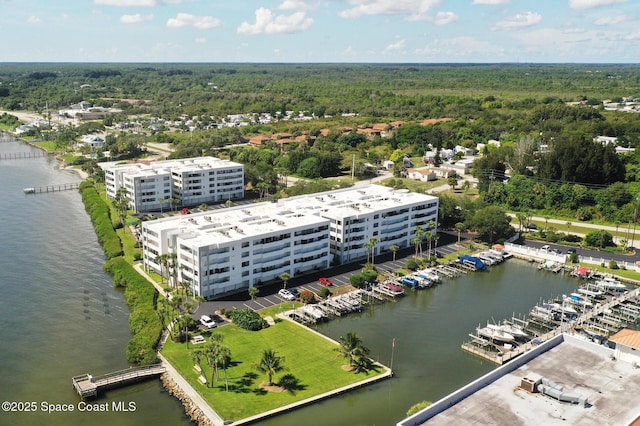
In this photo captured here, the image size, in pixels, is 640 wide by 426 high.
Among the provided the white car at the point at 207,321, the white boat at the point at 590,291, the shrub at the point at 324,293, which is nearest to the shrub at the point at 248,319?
the white car at the point at 207,321

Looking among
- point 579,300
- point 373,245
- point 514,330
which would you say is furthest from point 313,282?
point 579,300

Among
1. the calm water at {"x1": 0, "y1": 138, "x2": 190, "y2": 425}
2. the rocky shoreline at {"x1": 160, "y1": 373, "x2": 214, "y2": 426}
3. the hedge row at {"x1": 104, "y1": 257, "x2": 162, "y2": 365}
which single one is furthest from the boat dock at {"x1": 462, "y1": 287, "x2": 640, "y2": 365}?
the hedge row at {"x1": 104, "y1": 257, "x2": 162, "y2": 365}

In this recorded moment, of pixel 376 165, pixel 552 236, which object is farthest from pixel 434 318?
pixel 376 165

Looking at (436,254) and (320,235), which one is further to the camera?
(436,254)

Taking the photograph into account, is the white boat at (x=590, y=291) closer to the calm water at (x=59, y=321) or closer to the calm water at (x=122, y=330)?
the calm water at (x=122, y=330)

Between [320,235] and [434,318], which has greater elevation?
[320,235]

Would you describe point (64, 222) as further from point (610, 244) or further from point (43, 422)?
point (610, 244)
